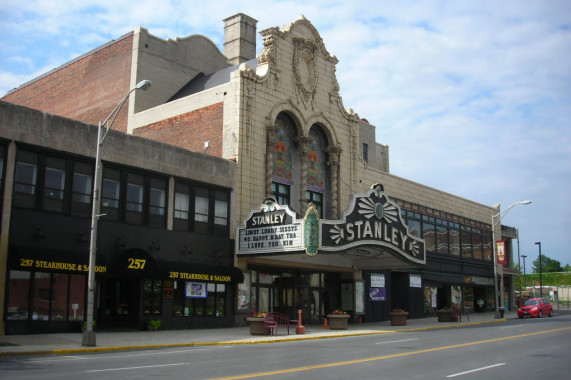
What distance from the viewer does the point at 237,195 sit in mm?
34719

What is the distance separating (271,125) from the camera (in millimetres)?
36750

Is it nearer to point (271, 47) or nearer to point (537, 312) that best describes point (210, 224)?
point (271, 47)

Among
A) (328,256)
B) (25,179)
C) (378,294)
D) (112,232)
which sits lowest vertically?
(378,294)

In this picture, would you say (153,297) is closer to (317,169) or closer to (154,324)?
(154,324)

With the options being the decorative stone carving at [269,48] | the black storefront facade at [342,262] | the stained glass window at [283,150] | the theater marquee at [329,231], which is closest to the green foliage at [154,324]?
the black storefront facade at [342,262]

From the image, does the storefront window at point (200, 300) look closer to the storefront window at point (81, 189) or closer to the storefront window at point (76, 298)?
the storefront window at point (76, 298)

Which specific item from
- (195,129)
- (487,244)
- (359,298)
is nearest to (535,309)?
(487,244)

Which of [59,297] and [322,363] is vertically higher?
[59,297]

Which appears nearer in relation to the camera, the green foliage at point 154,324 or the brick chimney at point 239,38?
the green foliage at point 154,324

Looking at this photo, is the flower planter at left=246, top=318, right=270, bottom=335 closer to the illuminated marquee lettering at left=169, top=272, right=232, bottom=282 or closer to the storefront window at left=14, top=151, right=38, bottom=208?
the illuminated marquee lettering at left=169, top=272, right=232, bottom=282

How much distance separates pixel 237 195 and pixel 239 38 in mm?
20342

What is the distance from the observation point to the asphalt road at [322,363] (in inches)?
539

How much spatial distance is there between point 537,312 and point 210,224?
29.6 meters

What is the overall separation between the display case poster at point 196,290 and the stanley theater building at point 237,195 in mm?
101
